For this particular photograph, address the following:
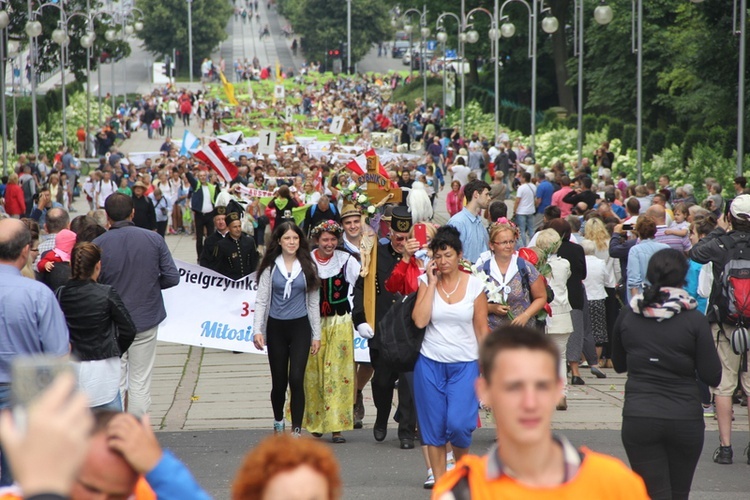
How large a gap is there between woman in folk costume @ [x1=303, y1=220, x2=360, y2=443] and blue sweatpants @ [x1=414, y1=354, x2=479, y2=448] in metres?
2.20

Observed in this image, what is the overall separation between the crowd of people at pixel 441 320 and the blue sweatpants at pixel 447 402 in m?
0.01

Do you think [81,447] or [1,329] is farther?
[1,329]

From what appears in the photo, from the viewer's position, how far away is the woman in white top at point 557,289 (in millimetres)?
10789

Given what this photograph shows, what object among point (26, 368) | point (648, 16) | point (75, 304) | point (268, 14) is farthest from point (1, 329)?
point (268, 14)

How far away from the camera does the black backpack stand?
7262mm

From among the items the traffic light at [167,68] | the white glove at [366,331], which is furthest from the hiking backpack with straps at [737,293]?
the traffic light at [167,68]

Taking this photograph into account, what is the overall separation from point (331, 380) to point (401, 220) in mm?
1410

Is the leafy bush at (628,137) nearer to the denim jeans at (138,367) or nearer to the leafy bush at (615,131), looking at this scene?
the leafy bush at (615,131)

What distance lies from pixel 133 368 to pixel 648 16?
40.0 metres

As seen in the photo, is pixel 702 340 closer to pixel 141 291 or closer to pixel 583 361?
pixel 141 291

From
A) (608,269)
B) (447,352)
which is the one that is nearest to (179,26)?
(608,269)

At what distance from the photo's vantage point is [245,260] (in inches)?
540

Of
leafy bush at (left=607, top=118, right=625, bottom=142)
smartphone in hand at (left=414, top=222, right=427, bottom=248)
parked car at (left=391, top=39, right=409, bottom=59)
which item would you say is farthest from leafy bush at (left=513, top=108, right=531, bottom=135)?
parked car at (left=391, top=39, right=409, bottom=59)

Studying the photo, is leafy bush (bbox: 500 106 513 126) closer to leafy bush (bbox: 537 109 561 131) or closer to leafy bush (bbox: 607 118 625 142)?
leafy bush (bbox: 537 109 561 131)
